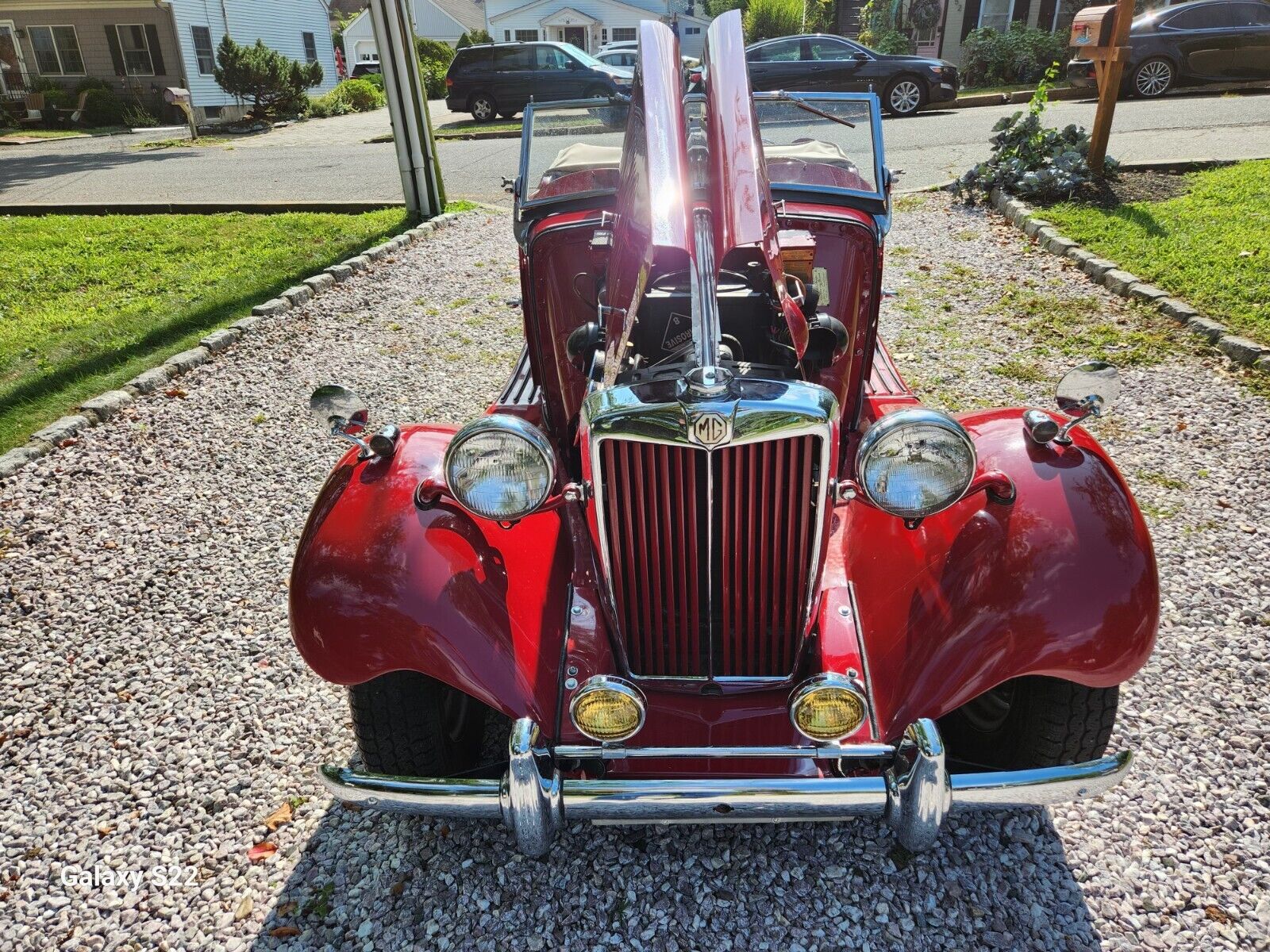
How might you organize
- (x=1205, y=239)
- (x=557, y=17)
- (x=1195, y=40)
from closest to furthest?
1. (x=1205, y=239)
2. (x=1195, y=40)
3. (x=557, y=17)

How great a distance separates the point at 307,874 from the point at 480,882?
50cm

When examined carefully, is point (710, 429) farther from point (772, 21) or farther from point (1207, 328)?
point (772, 21)

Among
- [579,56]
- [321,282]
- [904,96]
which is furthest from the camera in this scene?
[579,56]

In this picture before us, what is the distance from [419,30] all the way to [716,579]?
45.7 m

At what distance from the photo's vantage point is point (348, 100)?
933 inches

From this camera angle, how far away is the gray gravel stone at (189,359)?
19.0 feet

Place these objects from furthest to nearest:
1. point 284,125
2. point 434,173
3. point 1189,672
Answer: point 284,125 < point 434,173 < point 1189,672

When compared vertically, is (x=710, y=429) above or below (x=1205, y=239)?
above

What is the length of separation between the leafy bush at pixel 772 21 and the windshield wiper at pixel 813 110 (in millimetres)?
30464

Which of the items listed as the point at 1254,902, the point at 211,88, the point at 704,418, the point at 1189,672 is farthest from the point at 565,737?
the point at 211,88

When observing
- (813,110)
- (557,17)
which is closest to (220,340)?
(813,110)

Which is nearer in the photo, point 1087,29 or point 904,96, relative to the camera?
point 1087,29

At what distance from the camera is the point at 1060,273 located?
22.0 feet

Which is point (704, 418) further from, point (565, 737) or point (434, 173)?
point (434, 173)
